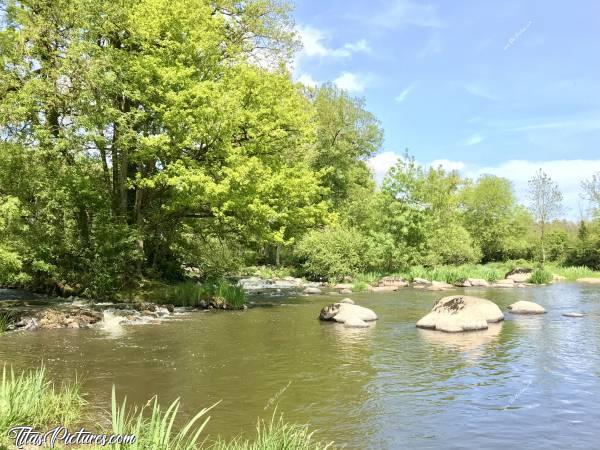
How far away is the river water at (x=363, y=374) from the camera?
737 centimetres

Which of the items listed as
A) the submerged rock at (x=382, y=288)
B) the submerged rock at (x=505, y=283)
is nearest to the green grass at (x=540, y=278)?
the submerged rock at (x=505, y=283)

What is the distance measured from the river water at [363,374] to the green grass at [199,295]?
388cm

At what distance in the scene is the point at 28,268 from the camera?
818 inches

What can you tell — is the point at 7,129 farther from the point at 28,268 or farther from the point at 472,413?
the point at 472,413

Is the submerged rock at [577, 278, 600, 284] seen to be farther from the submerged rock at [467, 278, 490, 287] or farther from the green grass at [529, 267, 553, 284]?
the submerged rock at [467, 278, 490, 287]

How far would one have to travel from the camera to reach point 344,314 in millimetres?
17188

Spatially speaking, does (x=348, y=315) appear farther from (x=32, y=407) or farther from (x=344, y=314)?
(x=32, y=407)

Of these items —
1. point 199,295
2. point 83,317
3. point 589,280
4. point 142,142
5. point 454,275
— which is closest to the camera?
point 83,317

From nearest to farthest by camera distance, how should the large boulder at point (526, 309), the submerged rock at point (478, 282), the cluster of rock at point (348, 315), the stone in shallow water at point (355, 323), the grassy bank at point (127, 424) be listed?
1. the grassy bank at point (127, 424)
2. the stone in shallow water at point (355, 323)
3. the cluster of rock at point (348, 315)
4. the large boulder at point (526, 309)
5. the submerged rock at point (478, 282)

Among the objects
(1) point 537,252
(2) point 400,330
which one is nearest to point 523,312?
(2) point 400,330

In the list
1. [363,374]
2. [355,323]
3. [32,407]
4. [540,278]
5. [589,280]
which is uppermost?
[540,278]

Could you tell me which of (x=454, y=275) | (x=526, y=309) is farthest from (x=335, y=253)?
(x=526, y=309)

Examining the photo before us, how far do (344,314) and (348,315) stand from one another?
21 centimetres

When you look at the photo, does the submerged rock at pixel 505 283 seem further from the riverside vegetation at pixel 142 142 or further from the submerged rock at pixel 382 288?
the riverside vegetation at pixel 142 142
